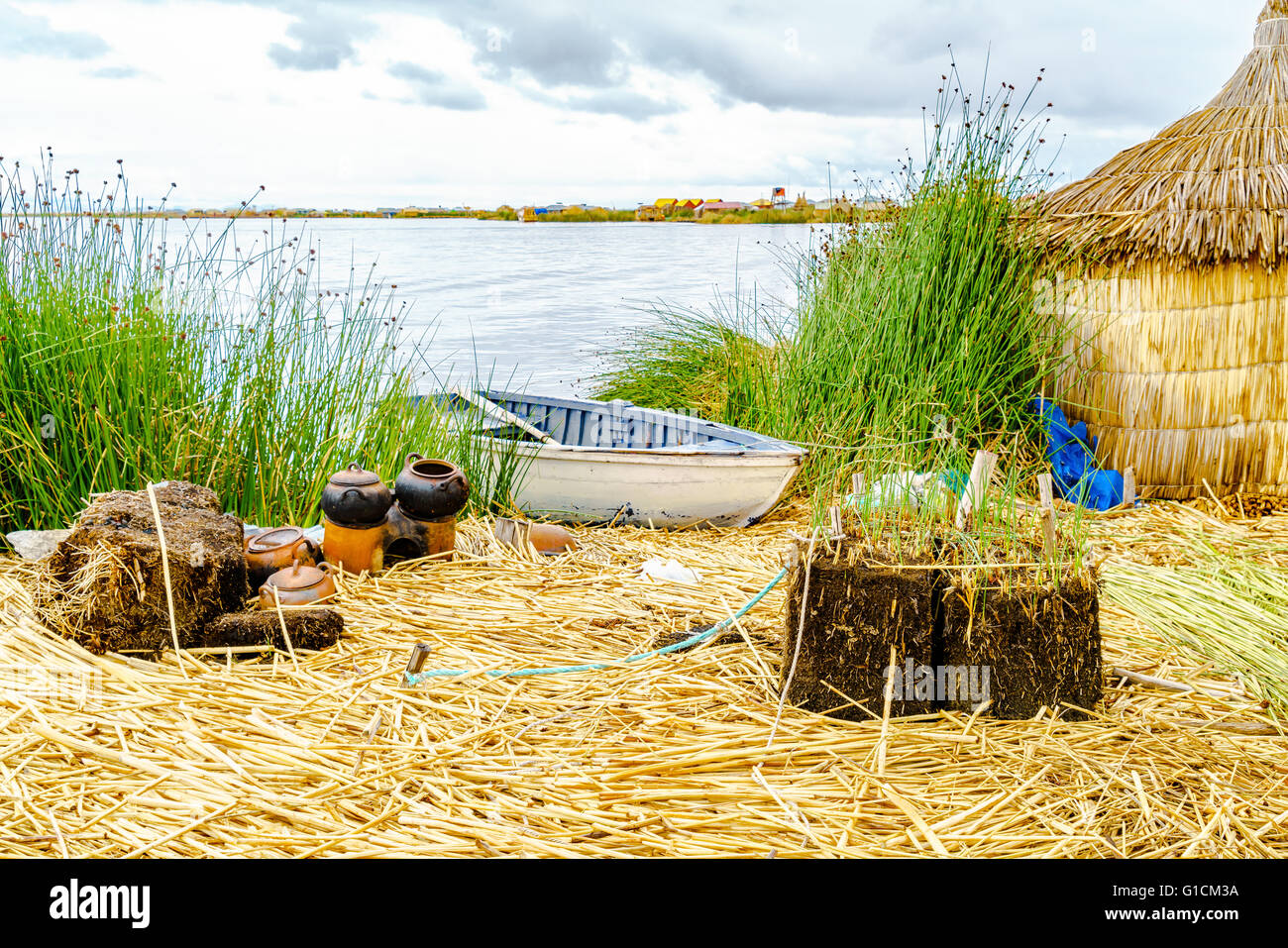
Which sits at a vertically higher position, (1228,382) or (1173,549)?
(1228,382)

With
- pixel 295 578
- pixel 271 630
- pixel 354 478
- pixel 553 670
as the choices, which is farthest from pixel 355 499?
pixel 553 670

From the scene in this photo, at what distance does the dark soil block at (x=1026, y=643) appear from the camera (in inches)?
106

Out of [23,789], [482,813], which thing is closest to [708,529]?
[482,813]

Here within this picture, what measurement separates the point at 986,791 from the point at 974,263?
409 centimetres

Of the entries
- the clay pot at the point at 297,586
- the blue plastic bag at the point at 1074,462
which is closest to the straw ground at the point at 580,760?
the clay pot at the point at 297,586

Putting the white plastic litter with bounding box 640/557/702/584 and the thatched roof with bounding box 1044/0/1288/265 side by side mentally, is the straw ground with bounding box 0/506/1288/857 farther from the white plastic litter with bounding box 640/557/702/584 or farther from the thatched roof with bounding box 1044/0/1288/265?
the thatched roof with bounding box 1044/0/1288/265

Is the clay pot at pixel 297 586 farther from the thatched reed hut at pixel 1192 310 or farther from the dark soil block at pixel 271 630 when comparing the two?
the thatched reed hut at pixel 1192 310

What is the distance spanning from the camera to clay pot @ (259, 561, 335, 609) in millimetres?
3576

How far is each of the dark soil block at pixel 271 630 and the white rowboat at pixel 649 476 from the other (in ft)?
6.32

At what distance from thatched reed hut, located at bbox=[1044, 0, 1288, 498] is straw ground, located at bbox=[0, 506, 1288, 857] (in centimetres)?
277

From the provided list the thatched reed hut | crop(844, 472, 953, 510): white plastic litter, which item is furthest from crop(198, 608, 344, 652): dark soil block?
the thatched reed hut

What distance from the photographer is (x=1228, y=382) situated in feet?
19.1
